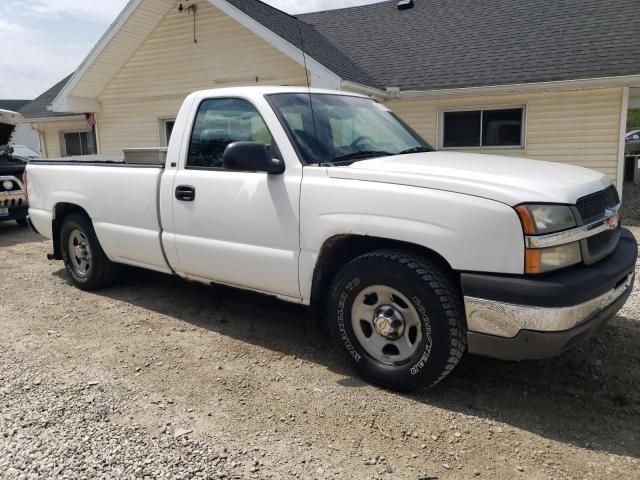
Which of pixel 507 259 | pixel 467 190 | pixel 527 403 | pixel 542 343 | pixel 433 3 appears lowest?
pixel 527 403

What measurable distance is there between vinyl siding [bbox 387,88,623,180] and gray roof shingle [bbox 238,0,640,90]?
0.55 meters

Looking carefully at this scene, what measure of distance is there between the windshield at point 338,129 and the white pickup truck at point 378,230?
15 millimetres

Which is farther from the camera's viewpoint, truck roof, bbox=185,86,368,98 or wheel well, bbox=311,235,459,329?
truck roof, bbox=185,86,368,98

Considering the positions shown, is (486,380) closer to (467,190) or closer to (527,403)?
(527,403)

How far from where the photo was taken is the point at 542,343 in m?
2.96

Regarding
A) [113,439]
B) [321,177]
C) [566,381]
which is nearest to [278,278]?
[321,177]

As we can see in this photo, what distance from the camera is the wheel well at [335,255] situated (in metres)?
3.60

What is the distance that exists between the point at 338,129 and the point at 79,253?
3353 millimetres

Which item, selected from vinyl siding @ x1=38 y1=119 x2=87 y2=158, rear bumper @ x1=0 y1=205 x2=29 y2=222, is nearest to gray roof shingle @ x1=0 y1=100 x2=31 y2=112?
vinyl siding @ x1=38 y1=119 x2=87 y2=158

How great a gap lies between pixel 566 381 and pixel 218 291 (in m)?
3.43

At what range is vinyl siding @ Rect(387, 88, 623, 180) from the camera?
1060 centimetres

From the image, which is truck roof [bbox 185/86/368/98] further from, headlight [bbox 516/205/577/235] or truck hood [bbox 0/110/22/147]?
truck hood [bbox 0/110/22/147]

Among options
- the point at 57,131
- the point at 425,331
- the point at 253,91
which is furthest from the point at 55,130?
the point at 425,331

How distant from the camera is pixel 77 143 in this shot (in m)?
18.3
